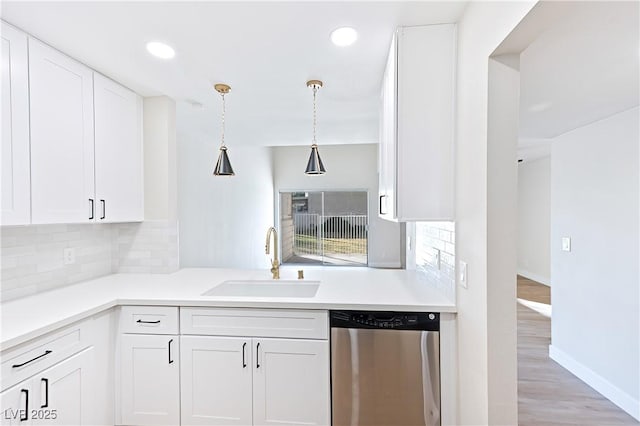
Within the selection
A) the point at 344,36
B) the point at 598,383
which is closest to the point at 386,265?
the point at 598,383

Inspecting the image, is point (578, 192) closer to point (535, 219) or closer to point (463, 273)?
point (463, 273)

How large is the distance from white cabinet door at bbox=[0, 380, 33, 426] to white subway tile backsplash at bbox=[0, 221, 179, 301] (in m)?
0.70

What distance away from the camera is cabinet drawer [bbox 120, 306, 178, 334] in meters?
1.75

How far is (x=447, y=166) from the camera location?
5.16ft

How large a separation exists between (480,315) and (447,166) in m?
0.73

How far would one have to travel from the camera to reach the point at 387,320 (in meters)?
1.62

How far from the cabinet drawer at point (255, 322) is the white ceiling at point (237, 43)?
1.47m

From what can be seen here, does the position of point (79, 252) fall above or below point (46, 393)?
above

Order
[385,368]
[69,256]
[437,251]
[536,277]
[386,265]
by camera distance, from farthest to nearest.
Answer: [386,265] → [536,277] → [69,256] → [437,251] → [385,368]

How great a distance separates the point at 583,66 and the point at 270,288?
223cm

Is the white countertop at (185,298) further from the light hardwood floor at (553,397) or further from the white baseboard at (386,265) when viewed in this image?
the white baseboard at (386,265)

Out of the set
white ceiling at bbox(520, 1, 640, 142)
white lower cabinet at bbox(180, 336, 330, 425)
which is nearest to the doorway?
white ceiling at bbox(520, 1, 640, 142)

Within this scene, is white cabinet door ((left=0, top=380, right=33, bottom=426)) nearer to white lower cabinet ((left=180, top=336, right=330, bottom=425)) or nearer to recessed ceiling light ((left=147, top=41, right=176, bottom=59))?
white lower cabinet ((left=180, top=336, right=330, bottom=425))

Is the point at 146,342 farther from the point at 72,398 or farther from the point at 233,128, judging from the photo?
the point at 233,128
